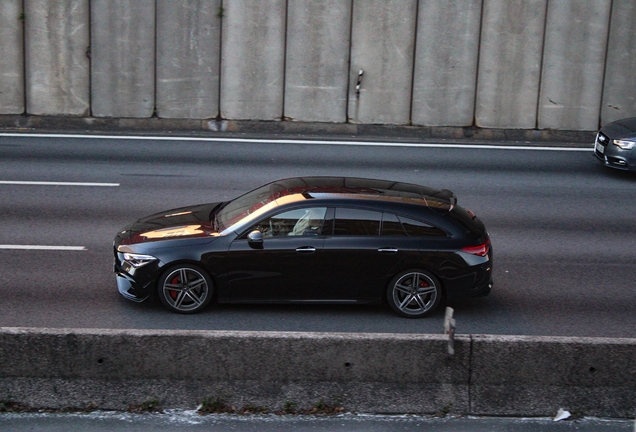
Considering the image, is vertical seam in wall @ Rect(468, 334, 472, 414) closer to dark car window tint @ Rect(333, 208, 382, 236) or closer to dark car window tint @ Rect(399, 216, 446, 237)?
dark car window tint @ Rect(399, 216, 446, 237)

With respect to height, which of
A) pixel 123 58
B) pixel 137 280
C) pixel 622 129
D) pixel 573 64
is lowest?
pixel 137 280

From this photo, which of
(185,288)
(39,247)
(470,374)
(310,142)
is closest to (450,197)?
(470,374)

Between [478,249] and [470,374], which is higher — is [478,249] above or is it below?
above

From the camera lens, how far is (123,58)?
19.2m

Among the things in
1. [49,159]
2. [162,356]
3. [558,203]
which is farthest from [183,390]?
[49,159]

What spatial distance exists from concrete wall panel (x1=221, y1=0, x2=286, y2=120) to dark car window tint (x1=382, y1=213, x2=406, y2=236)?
10996mm

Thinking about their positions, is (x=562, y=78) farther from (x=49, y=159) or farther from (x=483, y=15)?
(x=49, y=159)

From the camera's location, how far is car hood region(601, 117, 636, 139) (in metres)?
16.1

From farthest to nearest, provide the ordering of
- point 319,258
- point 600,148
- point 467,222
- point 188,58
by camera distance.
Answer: point 188,58, point 600,148, point 467,222, point 319,258

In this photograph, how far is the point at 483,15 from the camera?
63.5 ft

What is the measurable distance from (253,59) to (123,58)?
10.1 feet

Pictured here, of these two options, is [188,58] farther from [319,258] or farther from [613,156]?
[319,258]

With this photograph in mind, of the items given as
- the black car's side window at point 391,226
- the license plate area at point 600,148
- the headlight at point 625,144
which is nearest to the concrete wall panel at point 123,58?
the license plate area at point 600,148

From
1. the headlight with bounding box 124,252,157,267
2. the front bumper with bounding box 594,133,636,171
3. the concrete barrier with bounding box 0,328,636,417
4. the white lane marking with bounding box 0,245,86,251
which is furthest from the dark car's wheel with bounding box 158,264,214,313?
the front bumper with bounding box 594,133,636,171
